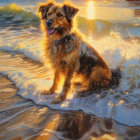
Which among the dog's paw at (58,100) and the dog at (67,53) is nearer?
the dog at (67,53)

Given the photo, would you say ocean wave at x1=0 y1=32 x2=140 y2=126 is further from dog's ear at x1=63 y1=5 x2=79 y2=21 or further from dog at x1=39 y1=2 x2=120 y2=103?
dog's ear at x1=63 y1=5 x2=79 y2=21

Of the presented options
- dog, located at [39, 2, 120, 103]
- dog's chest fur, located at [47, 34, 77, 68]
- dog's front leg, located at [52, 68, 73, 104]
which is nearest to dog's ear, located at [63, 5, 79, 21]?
dog, located at [39, 2, 120, 103]

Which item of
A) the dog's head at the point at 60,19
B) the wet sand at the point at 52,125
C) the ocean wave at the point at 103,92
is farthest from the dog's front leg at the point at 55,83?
the dog's head at the point at 60,19

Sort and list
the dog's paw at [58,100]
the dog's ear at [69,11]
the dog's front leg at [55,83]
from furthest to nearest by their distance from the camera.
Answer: the dog's front leg at [55,83] → the dog's paw at [58,100] → the dog's ear at [69,11]

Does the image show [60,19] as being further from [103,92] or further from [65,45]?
[103,92]

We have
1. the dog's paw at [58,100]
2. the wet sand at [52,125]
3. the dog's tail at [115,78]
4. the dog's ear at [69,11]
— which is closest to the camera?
the wet sand at [52,125]

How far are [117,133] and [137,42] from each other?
5.22m

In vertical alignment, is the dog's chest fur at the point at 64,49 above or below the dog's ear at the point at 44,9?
below

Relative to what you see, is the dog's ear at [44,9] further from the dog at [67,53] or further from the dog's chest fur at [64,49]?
the dog's chest fur at [64,49]

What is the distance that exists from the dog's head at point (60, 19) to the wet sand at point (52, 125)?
1558 millimetres

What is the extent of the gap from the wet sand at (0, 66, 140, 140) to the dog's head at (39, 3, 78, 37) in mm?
1558

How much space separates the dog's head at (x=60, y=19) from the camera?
3529mm

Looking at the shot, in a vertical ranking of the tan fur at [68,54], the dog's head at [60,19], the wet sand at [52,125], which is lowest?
the wet sand at [52,125]

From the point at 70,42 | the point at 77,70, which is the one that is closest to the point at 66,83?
the point at 77,70
